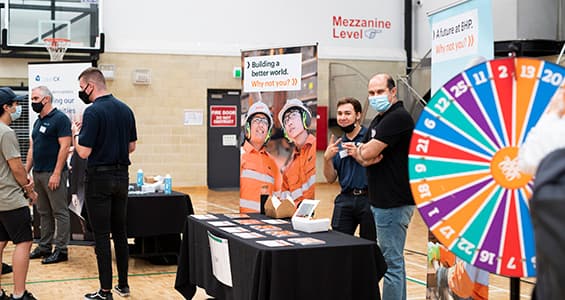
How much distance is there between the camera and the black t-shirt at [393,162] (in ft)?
12.3

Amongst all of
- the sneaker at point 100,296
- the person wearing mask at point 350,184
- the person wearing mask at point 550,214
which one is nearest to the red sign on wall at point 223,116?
the sneaker at point 100,296

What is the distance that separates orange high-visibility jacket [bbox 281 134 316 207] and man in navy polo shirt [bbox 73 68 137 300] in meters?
1.80

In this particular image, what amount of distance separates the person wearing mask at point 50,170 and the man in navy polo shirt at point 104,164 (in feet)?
4.23

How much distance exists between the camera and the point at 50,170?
608 cm

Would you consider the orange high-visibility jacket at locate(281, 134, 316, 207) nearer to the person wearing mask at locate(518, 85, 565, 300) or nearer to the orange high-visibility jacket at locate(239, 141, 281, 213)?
the orange high-visibility jacket at locate(239, 141, 281, 213)

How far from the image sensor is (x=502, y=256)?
5.94 feet

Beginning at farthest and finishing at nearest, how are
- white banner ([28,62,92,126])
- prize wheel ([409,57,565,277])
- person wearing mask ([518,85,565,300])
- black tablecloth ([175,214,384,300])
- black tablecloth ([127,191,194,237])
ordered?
white banner ([28,62,92,126])
black tablecloth ([127,191,194,237])
black tablecloth ([175,214,384,300])
prize wheel ([409,57,565,277])
person wearing mask ([518,85,565,300])

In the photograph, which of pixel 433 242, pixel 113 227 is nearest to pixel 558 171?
pixel 433 242

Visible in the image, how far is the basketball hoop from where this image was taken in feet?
39.3

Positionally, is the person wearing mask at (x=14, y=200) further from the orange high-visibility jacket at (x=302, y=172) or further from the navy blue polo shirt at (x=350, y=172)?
the orange high-visibility jacket at (x=302, y=172)

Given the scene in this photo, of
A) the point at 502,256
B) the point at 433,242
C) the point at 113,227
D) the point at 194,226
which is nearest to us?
the point at 502,256

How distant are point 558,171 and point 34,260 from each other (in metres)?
5.87

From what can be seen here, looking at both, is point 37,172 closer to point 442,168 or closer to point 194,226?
point 194,226

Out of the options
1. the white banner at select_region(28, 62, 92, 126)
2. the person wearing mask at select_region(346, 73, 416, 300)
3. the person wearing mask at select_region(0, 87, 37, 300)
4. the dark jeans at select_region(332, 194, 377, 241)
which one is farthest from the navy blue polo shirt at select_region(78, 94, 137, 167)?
the white banner at select_region(28, 62, 92, 126)
